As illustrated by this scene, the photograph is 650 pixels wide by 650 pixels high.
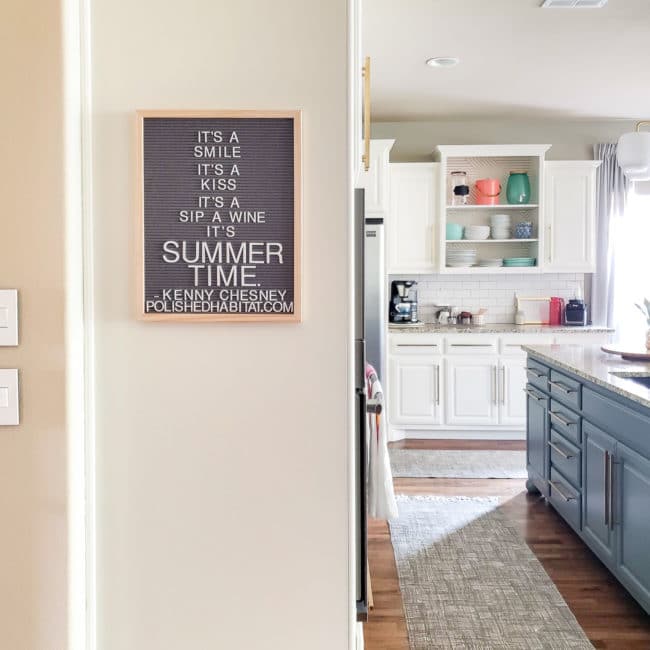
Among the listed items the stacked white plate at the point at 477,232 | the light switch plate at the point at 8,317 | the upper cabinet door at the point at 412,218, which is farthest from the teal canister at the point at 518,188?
the light switch plate at the point at 8,317

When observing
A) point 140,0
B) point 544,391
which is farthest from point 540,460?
point 140,0

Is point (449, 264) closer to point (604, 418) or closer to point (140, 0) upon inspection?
point (604, 418)

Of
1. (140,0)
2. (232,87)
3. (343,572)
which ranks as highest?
(140,0)

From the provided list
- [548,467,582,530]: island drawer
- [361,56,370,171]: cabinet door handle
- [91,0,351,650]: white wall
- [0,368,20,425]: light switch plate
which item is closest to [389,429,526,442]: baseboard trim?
[548,467,582,530]: island drawer

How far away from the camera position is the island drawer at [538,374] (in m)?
3.75

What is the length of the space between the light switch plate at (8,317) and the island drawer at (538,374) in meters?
2.95

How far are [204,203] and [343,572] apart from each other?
89 centimetres

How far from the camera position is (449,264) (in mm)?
5836

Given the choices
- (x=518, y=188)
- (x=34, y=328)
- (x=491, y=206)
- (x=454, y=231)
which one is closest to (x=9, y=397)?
(x=34, y=328)

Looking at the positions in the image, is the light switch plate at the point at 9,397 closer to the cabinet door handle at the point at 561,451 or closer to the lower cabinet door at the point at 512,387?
the cabinet door handle at the point at 561,451

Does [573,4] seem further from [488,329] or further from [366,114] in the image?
[488,329]

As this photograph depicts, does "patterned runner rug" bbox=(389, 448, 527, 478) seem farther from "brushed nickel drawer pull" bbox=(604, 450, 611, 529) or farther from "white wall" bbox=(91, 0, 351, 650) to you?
"white wall" bbox=(91, 0, 351, 650)

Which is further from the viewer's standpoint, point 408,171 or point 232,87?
point 408,171

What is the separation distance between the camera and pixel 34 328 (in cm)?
143
